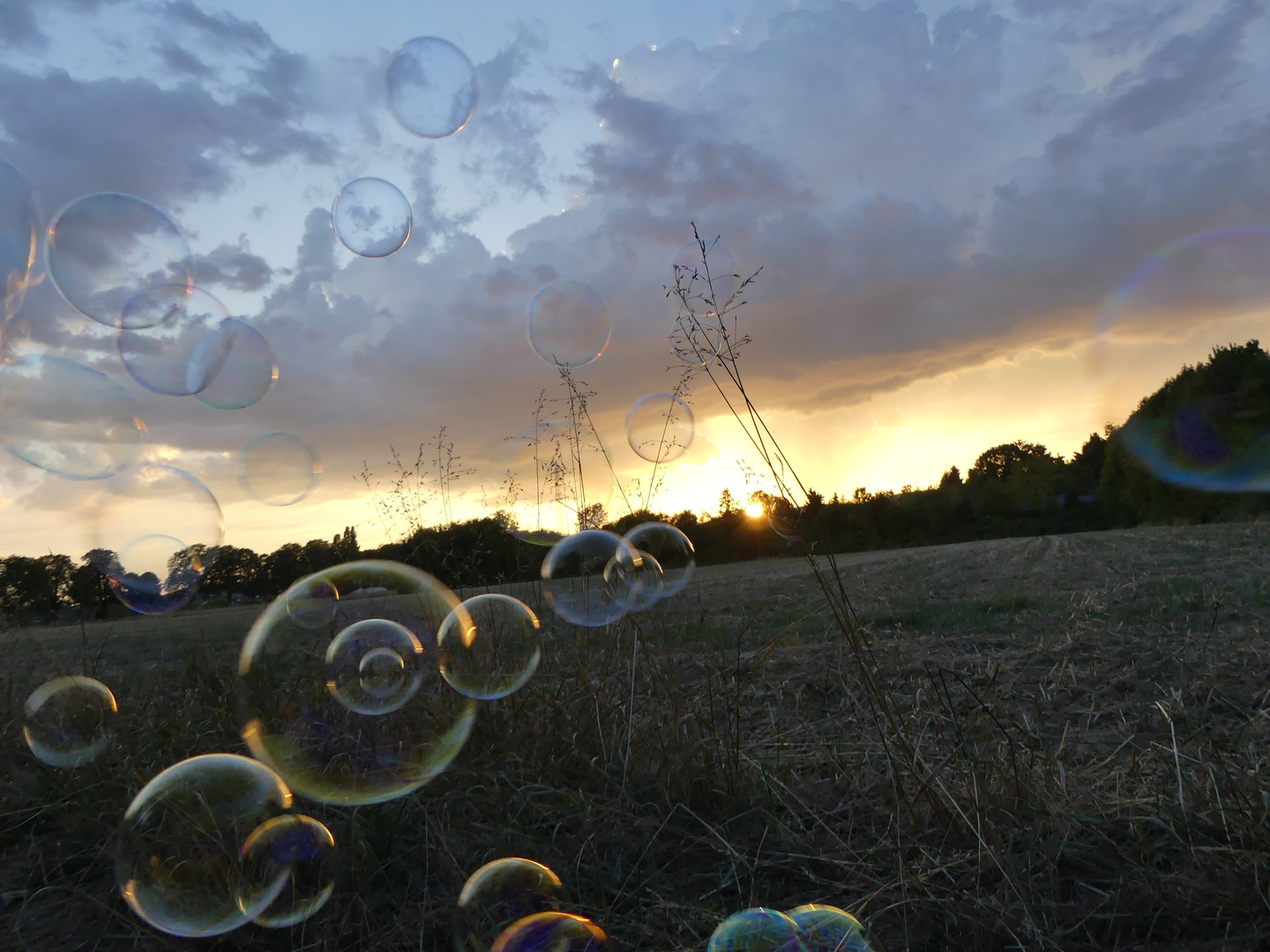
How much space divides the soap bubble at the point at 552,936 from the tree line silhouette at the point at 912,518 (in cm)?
104

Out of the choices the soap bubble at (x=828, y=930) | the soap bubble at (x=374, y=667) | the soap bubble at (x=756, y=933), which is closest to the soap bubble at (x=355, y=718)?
the soap bubble at (x=374, y=667)

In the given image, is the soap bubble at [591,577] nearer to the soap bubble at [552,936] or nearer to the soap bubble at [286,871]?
the soap bubble at [286,871]

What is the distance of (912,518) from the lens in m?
34.3

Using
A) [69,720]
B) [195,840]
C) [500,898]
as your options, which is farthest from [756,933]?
[69,720]

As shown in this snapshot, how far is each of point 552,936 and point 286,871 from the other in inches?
28.0

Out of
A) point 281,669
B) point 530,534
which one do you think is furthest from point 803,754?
point 281,669

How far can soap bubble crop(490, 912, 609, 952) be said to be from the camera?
61.7 inches

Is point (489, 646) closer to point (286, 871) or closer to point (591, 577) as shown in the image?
point (591, 577)

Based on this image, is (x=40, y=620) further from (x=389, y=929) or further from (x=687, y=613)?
(x=687, y=613)

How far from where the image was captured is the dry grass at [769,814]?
1.53 meters

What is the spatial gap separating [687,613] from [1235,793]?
5.97 metres

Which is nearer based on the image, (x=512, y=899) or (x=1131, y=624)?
(x=512, y=899)

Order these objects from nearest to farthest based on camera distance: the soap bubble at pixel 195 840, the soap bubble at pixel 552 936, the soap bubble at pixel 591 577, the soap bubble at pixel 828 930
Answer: the soap bubble at pixel 828 930 < the soap bubble at pixel 552 936 < the soap bubble at pixel 195 840 < the soap bubble at pixel 591 577

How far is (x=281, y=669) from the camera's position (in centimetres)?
379
